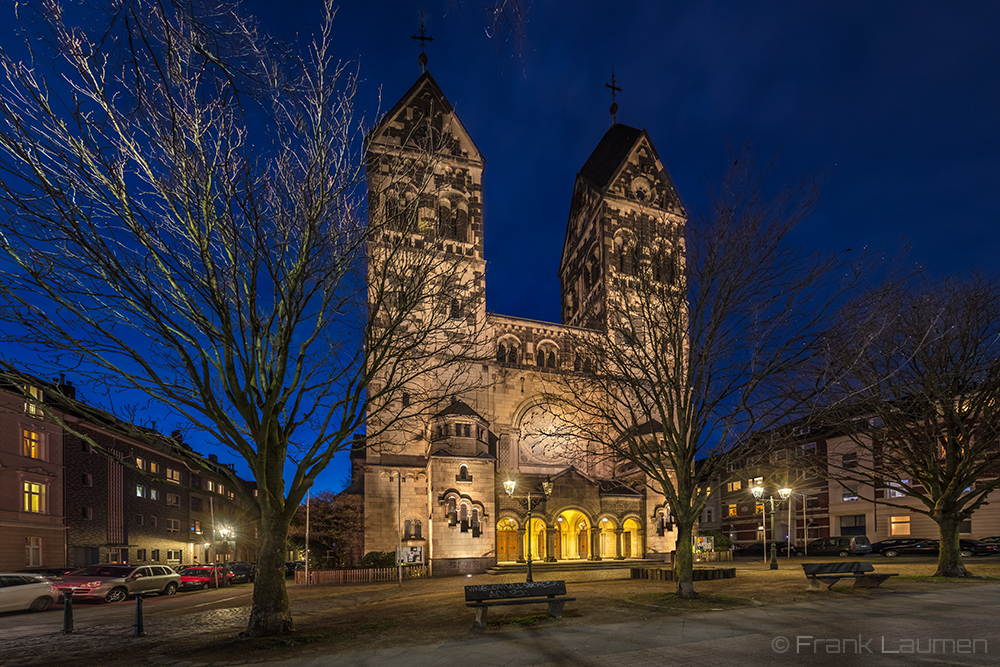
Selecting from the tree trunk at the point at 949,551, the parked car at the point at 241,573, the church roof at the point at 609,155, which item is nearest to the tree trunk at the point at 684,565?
the tree trunk at the point at 949,551

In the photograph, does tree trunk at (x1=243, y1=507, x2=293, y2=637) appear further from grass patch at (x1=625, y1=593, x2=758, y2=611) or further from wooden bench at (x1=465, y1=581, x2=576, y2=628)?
grass patch at (x1=625, y1=593, x2=758, y2=611)

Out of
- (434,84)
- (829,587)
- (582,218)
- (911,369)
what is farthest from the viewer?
(582,218)

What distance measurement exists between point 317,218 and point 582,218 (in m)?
40.4

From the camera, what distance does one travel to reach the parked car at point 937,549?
32628 millimetres

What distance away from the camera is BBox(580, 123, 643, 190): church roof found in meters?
46.8

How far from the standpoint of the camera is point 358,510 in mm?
38562

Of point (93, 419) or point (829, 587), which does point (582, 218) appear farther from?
point (93, 419)

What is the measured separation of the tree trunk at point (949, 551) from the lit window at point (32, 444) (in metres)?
40.1

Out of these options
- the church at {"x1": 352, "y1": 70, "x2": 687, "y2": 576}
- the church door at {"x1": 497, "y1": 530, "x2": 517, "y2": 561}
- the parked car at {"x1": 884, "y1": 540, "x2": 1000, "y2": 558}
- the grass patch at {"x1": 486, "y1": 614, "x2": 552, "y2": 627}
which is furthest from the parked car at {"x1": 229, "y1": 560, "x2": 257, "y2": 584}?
the parked car at {"x1": 884, "y1": 540, "x2": 1000, "y2": 558}

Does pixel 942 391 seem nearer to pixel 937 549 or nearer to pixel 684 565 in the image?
pixel 684 565

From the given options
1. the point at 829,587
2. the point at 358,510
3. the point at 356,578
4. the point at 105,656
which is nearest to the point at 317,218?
the point at 105,656

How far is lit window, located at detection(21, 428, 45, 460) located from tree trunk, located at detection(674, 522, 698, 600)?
32851 millimetres

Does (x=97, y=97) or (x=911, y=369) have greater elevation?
(x=97, y=97)

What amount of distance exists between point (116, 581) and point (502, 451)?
21.8 m
